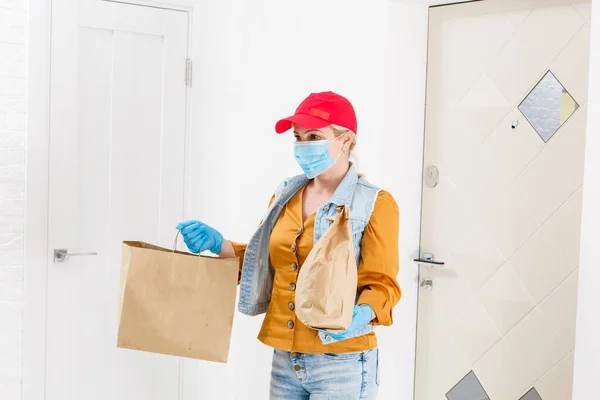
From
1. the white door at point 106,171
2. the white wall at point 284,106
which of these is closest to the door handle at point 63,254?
the white door at point 106,171

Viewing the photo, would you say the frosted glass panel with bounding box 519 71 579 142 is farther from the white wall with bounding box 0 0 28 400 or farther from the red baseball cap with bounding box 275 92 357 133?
the white wall with bounding box 0 0 28 400

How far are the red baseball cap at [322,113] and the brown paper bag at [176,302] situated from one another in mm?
432

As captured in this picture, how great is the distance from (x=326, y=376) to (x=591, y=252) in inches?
31.8

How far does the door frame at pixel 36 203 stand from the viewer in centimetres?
286

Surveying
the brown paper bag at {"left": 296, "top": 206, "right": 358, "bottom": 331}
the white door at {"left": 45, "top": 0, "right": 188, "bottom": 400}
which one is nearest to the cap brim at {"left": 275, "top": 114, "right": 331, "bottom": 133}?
the brown paper bag at {"left": 296, "top": 206, "right": 358, "bottom": 331}

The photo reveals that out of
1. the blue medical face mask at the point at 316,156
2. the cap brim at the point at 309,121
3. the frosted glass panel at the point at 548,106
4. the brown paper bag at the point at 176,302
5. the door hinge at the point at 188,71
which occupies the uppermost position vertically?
the door hinge at the point at 188,71

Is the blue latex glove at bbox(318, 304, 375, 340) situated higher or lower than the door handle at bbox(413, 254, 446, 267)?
lower

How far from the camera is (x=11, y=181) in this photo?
112 inches

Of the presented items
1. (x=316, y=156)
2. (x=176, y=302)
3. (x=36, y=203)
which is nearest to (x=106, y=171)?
(x=36, y=203)

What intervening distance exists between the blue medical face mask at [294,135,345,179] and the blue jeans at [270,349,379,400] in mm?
511

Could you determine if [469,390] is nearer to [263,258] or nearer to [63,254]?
[263,258]

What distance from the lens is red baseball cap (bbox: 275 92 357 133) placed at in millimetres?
1985

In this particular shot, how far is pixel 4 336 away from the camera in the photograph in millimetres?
2861

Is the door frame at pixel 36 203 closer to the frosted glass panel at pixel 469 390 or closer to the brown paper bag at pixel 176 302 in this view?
the brown paper bag at pixel 176 302
